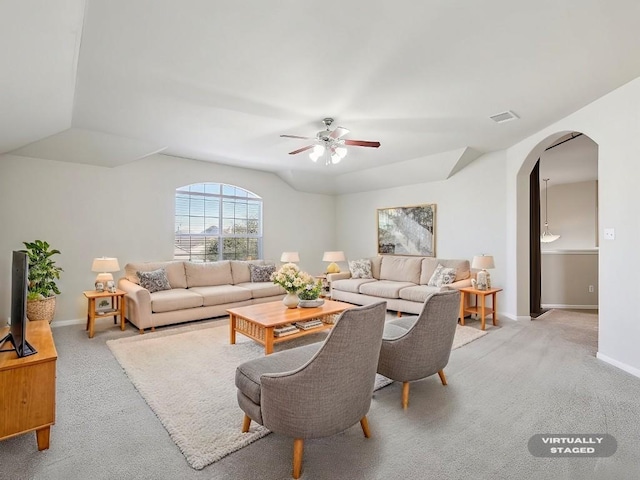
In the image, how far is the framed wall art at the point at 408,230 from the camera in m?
6.30

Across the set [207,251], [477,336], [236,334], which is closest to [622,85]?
[477,336]

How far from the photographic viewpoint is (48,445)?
6.48ft

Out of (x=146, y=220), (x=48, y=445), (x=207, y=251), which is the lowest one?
(x=48, y=445)

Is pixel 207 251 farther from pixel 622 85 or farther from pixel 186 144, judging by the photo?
pixel 622 85

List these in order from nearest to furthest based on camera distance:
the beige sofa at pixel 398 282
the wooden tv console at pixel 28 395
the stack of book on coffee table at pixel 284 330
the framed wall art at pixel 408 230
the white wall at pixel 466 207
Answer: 1. the wooden tv console at pixel 28 395
2. the stack of book on coffee table at pixel 284 330
3. the beige sofa at pixel 398 282
4. the white wall at pixel 466 207
5. the framed wall art at pixel 408 230

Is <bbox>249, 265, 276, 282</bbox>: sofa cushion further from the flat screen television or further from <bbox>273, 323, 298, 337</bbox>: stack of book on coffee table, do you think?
the flat screen television

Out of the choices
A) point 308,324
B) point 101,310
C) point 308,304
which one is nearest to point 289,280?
point 308,304

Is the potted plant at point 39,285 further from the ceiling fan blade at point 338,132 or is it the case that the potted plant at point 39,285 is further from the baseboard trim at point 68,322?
the ceiling fan blade at point 338,132

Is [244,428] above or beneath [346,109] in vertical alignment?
beneath

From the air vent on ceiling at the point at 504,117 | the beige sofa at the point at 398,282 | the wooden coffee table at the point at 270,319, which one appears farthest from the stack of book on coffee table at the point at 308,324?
the air vent on ceiling at the point at 504,117

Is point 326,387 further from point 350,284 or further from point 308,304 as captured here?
point 350,284

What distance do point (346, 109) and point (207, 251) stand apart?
393cm

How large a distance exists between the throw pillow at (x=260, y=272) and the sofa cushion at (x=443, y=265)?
108 inches

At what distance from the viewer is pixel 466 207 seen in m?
5.74
